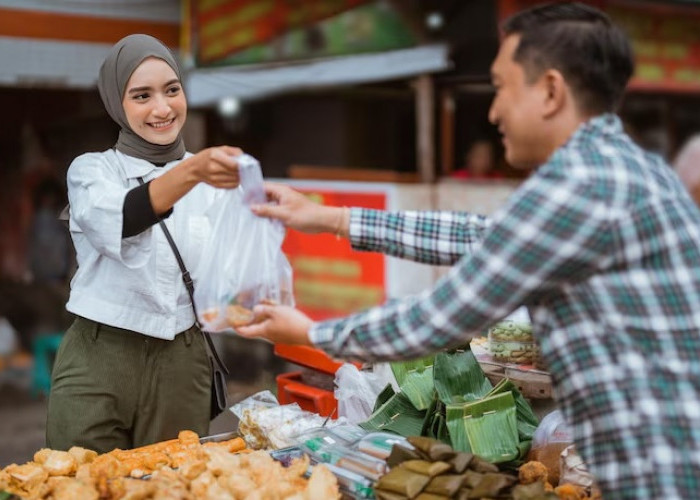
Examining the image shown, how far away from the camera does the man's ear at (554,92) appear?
6.24 ft

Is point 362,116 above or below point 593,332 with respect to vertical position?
above

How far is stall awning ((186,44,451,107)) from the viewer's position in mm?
7492

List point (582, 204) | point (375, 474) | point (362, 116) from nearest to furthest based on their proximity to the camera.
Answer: point (582, 204) < point (375, 474) < point (362, 116)

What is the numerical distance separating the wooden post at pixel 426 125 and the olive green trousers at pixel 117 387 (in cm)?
463

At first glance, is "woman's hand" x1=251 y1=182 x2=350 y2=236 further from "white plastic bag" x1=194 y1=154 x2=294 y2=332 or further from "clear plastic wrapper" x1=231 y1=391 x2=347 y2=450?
"clear plastic wrapper" x1=231 y1=391 x2=347 y2=450

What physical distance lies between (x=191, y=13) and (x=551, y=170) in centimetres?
643

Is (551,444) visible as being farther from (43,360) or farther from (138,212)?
(43,360)

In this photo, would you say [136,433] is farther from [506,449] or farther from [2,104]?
[2,104]

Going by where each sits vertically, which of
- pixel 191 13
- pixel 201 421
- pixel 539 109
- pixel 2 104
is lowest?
pixel 201 421

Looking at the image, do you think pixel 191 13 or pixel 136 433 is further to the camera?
pixel 191 13

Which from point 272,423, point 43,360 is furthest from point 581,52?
point 43,360

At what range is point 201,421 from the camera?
3371mm

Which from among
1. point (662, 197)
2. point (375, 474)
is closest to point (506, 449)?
point (375, 474)

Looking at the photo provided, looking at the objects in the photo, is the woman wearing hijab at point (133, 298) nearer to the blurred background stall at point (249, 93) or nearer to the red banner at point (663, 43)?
the blurred background stall at point (249, 93)
